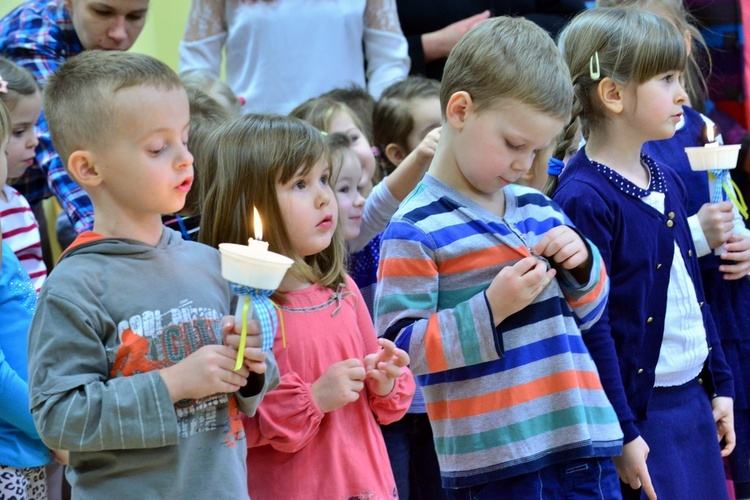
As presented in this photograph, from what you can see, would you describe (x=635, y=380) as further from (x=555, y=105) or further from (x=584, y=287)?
(x=555, y=105)

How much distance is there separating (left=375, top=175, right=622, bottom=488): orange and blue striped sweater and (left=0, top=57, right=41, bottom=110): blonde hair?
136 centimetres

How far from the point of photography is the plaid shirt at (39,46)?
334 centimetres

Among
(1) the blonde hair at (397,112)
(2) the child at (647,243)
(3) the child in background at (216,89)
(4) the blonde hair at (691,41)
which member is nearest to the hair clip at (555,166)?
(2) the child at (647,243)

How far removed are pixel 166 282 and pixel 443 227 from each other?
65 centimetres

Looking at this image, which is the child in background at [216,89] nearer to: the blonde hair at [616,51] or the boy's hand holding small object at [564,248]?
the blonde hair at [616,51]

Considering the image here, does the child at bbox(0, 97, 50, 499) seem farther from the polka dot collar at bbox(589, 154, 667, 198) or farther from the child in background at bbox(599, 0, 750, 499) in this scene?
the child in background at bbox(599, 0, 750, 499)

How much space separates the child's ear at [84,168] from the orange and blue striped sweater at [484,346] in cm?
66

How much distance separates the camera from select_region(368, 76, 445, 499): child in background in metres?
3.12

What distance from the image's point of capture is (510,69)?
86.7 inches

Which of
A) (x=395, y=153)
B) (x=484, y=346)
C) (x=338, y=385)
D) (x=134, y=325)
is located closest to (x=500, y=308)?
(x=484, y=346)

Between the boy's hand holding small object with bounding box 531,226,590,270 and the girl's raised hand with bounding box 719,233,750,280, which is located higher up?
the boy's hand holding small object with bounding box 531,226,590,270

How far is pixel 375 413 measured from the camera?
229cm

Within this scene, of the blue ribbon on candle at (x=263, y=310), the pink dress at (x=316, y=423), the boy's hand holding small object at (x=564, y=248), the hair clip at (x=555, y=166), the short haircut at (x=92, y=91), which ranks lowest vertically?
the pink dress at (x=316, y=423)

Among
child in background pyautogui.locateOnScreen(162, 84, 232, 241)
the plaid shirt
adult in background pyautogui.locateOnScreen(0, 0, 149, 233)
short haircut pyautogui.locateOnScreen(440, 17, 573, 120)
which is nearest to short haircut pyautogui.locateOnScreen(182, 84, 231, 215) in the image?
child in background pyautogui.locateOnScreen(162, 84, 232, 241)
